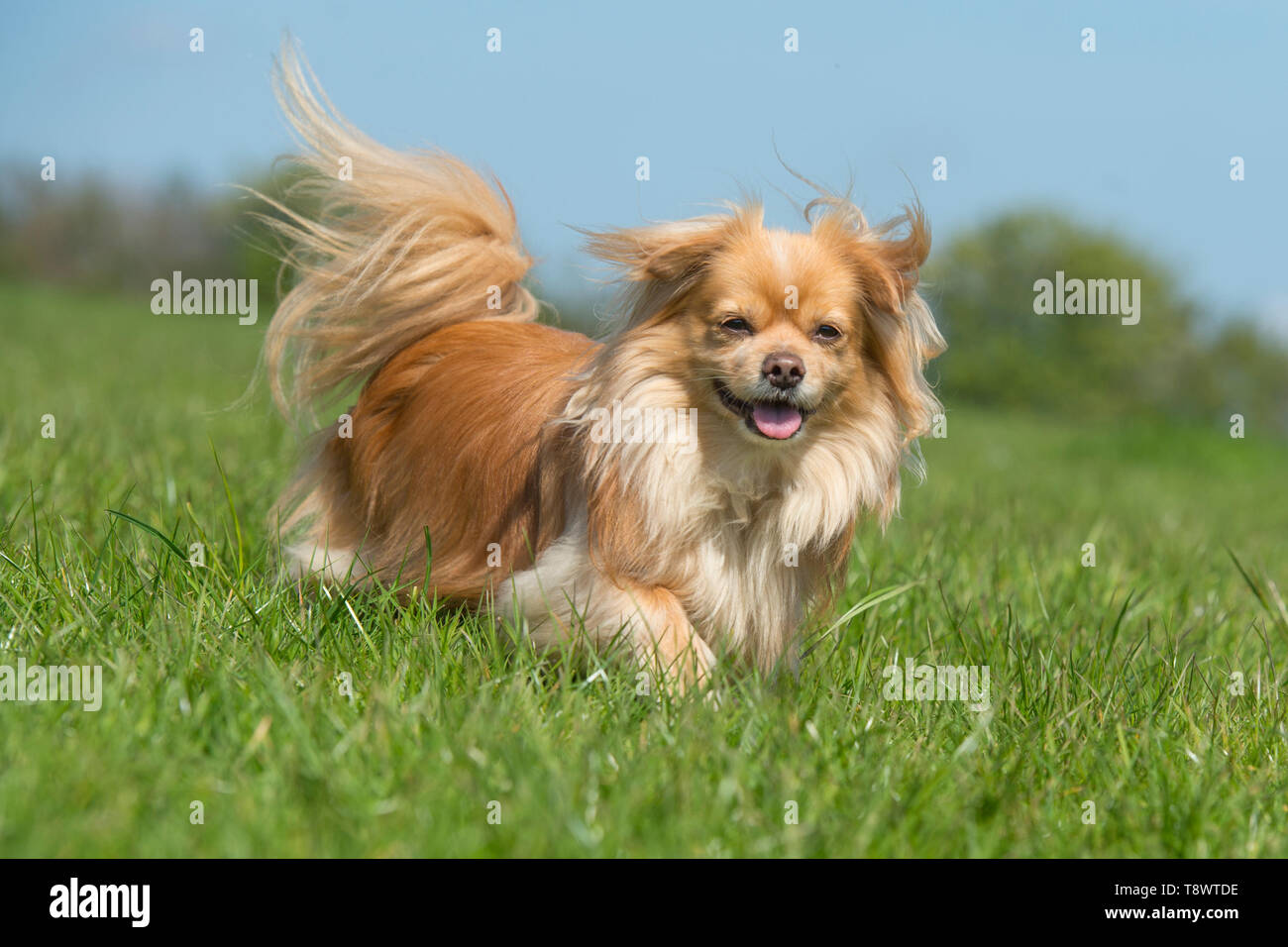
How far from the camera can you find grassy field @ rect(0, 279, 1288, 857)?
2.15 metres

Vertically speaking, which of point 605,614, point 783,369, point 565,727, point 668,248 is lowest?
point 565,727

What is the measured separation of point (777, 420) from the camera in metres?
3.26

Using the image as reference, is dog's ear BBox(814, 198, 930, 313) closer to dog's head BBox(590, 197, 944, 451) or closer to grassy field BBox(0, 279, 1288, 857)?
dog's head BBox(590, 197, 944, 451)

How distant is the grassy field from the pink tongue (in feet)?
2.15

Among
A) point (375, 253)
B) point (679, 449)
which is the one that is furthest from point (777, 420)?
point (375, 253)

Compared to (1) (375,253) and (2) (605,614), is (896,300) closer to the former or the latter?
(2) (605,614)

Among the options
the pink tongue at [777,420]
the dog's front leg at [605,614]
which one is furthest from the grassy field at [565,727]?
the pink tongue at [777,420]

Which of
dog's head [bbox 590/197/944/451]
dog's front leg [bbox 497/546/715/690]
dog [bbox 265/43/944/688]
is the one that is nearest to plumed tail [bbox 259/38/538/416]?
dog [bbox 265/43/944/688]

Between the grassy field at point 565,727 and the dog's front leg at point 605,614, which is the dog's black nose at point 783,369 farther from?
the grassy field at point 565,727

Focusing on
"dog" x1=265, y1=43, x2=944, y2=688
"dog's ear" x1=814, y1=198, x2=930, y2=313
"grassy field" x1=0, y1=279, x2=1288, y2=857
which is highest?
"dog's ear" x1=814, y1=198, x2=930, y2=313

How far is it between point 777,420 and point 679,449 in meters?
0.27

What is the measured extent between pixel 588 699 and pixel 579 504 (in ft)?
2.35

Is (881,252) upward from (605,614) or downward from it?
upward

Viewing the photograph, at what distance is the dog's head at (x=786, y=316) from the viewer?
3248mm
